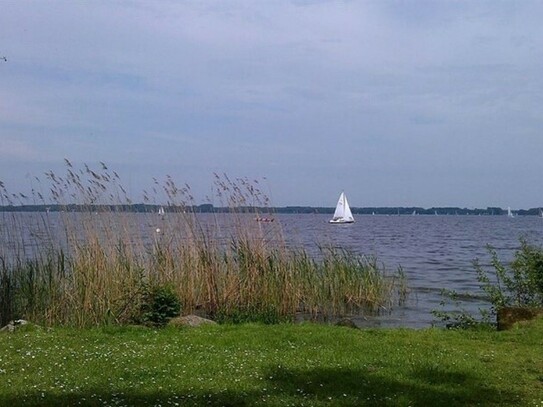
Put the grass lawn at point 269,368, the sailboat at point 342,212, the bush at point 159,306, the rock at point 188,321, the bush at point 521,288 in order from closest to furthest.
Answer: the grass lawn at point 269,368
the rock at point 188,321
the bush at point 159,306
the bush at point 521,288
the sailboat at point 342,212

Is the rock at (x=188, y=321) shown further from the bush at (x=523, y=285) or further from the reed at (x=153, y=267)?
the bush at (x=523, y=285)

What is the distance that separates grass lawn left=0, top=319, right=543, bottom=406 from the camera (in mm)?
6656

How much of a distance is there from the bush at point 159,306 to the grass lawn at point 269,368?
1376 mm

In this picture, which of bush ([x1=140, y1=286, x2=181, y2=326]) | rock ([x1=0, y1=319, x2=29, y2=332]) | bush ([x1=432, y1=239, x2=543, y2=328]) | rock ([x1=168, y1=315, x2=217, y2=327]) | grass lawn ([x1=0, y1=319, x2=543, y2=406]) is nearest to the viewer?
grass lawn ([x1=0, y1=319, x2=543, y2=406])

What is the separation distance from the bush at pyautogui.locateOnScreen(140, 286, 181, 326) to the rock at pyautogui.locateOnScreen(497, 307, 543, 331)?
5985 millimetres

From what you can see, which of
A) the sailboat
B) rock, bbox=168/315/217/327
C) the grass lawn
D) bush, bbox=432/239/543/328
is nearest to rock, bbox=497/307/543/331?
the grass lawn

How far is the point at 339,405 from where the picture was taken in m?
6.40

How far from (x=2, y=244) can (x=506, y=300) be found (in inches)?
407

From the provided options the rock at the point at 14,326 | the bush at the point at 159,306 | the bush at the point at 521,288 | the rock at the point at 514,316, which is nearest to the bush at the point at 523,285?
the bush at the point at 521,288

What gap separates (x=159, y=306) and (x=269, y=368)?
5098mm

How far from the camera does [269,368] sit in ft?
25.6

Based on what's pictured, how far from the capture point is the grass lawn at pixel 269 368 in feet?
21.8

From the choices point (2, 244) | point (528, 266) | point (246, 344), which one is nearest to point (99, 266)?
point (2, 244)

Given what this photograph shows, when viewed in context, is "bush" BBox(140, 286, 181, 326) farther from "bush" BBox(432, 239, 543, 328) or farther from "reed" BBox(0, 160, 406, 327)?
"bush" BBox(432, 239, 543, 328)
